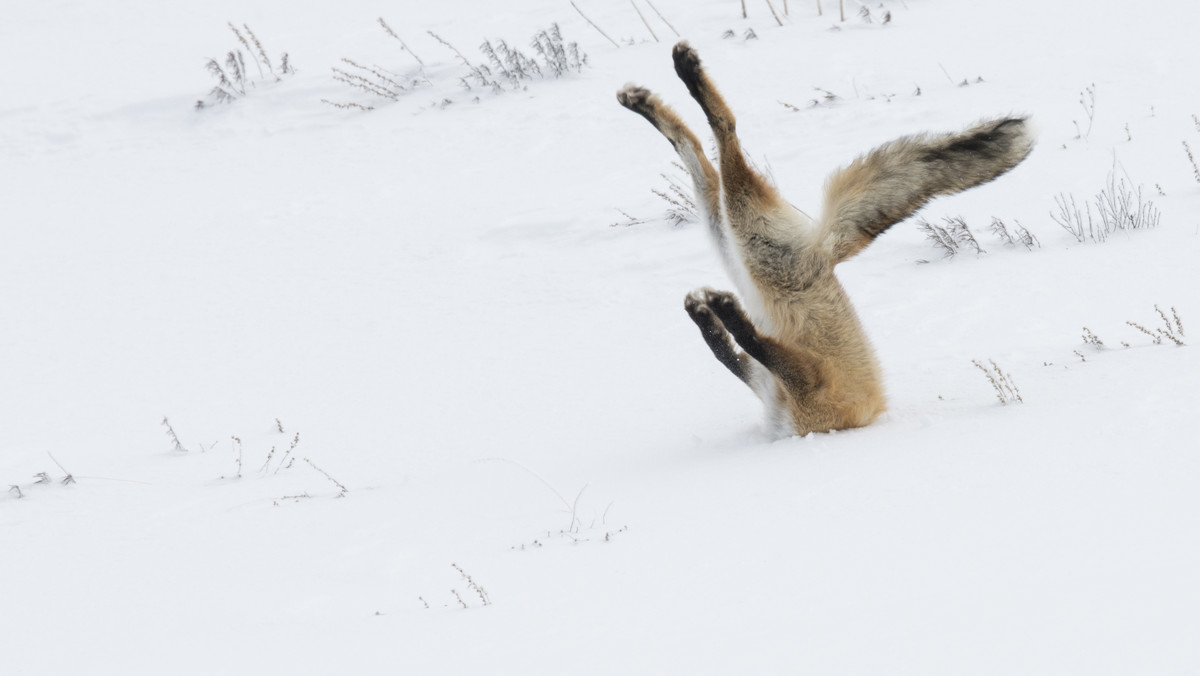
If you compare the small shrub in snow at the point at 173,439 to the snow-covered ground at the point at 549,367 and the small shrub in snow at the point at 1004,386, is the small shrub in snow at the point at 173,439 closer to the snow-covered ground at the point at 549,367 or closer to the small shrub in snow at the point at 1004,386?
the snow-covered ground at the point at 549,367

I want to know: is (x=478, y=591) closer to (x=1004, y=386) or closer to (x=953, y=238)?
(x=1004, y=386)

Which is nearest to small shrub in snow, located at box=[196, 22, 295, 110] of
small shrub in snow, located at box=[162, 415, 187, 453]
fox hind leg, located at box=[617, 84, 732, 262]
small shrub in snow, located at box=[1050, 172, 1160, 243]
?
small shrub in snow, located at box=[162, 415, 187, 453]

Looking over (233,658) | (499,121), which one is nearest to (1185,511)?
(233,658)

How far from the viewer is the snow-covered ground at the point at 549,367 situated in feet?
7.55

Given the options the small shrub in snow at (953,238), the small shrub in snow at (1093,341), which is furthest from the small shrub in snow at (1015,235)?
the small shrub in snow at (1093,341)

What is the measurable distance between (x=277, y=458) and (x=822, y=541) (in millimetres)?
2931

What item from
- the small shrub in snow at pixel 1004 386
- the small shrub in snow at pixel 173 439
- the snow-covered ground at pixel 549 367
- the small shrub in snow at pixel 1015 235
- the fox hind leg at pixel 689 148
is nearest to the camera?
the snow-covered ground at pixel 549 367

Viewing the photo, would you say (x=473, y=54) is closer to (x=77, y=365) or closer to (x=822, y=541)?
(x=77, y=365)

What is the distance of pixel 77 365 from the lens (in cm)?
586

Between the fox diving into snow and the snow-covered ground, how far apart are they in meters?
0.22

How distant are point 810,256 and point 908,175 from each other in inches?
19.1

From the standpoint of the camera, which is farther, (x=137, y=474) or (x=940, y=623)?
(x=137, y=474)

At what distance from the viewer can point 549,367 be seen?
522 cm

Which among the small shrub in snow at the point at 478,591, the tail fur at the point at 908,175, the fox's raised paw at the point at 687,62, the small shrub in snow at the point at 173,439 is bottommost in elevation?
the small shrub in snow at the point at 173,439
